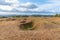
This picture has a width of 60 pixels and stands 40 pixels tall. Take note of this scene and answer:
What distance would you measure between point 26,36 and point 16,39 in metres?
0.43

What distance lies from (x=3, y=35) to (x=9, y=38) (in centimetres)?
51

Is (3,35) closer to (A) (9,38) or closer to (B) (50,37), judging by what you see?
(A) (9,38)

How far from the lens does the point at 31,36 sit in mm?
6527

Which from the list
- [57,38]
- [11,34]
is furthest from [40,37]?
[11,34]

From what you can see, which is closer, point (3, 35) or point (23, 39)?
point (23, 39)

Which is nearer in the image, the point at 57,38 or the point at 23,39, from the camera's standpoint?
the point at 23,39

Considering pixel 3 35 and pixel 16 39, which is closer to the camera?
pixel 16 39

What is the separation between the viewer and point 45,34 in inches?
266

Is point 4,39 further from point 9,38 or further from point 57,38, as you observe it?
point 57,38

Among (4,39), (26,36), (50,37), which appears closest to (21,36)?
(26,36)

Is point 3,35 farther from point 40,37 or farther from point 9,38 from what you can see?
point 40,37

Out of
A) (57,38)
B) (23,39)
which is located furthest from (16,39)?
(57,38)

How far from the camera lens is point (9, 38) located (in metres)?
6.43

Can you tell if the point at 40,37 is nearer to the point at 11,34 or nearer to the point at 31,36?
the point at 31,36
